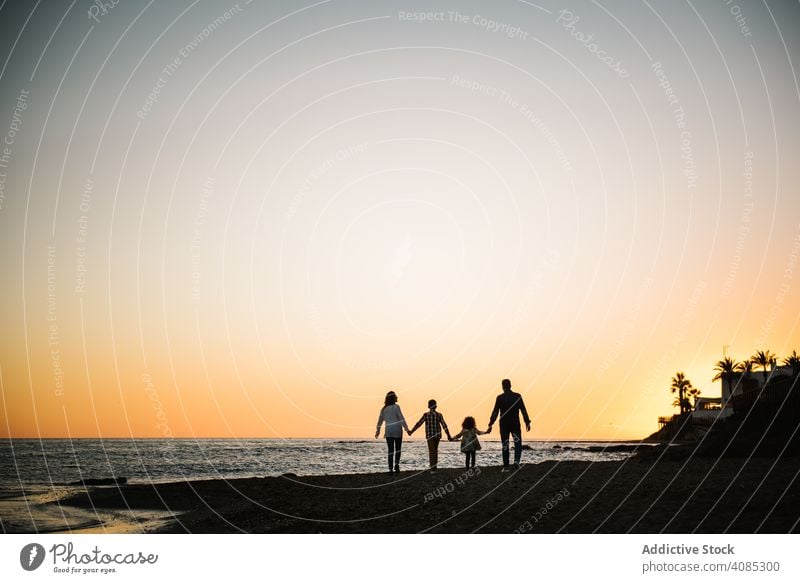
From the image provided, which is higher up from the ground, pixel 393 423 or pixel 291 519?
pixel 393 423

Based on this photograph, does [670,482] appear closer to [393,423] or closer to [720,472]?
[720,472]

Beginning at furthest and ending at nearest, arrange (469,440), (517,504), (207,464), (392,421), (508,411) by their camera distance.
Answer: (207,464) → (469,440) → (392,421) → (508,411) → (517,504)

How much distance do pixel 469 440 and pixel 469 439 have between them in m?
0.04

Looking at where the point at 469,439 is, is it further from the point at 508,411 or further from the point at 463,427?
the point at 508,411

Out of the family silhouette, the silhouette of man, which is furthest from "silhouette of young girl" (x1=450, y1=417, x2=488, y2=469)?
the silhouette of man

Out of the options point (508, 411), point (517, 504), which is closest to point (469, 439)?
point (508, 411)

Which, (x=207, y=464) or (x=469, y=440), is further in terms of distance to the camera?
(x=207, y=464)

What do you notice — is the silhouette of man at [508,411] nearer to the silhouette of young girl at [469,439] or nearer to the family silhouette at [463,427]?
the family silhouette at [463,427]

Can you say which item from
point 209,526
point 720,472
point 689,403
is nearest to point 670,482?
Answer: point 720,472

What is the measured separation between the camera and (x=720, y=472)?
62.8 ft

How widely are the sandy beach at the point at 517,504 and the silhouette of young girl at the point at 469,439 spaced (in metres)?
2.06

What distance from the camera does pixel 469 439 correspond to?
79.4 feet

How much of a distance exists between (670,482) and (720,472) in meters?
3.22
